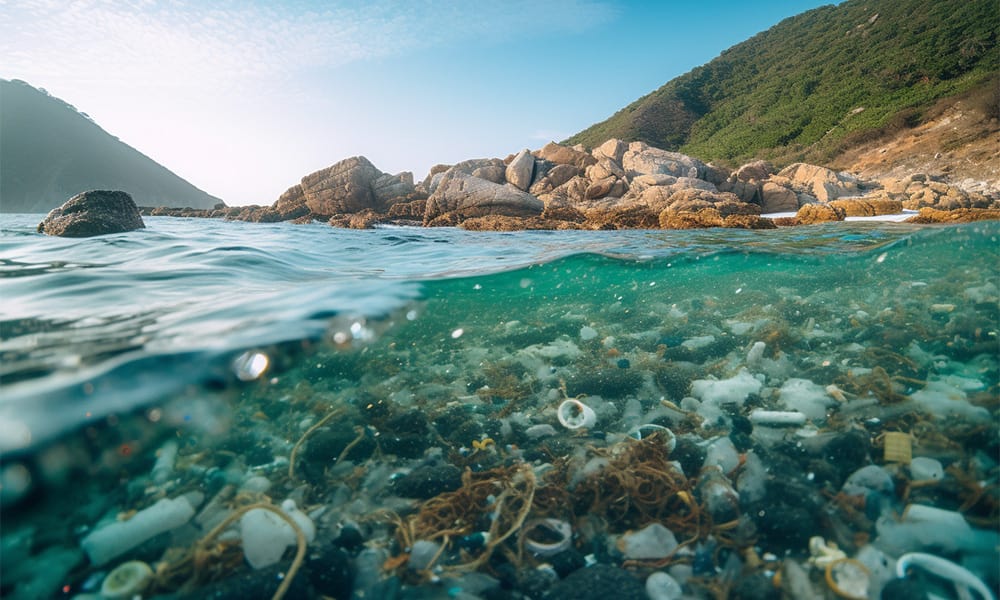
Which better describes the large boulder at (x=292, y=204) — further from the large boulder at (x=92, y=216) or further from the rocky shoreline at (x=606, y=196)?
the large boulder at (x=92, y=216)

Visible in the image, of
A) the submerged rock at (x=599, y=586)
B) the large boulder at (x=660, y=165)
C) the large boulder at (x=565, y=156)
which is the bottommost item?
the submerged rock at (x=599, y=586)

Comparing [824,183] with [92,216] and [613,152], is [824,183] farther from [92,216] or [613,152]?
[92,216]

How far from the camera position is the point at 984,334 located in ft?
12.1

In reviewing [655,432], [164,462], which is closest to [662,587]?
[655,432]

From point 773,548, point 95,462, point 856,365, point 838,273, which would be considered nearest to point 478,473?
point 773,548

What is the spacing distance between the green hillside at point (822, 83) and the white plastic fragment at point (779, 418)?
135ft

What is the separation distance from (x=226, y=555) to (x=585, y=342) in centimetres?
407

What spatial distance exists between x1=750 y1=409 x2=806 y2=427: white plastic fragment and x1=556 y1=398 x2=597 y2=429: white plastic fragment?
1.16 m

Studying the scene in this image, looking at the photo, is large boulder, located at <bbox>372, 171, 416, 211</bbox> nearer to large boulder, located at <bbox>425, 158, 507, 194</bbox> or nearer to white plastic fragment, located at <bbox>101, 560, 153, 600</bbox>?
large boulder, located at <bbox>425, 158, 507, 194</bbox>

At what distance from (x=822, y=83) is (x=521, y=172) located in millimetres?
43399

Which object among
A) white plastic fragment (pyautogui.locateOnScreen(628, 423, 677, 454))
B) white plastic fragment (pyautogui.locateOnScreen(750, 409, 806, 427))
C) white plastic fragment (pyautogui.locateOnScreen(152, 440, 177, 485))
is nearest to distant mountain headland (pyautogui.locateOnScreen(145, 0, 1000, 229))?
white plastic fragment (pyautogui.locateOnScreen(750, 409, 806, 427))

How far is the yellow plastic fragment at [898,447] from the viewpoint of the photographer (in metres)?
2.20

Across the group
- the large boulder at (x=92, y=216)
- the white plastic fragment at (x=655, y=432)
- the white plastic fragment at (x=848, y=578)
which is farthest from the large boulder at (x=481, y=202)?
the white plastic fragment at (x=848, y=578)

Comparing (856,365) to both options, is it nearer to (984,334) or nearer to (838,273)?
(984,334)
